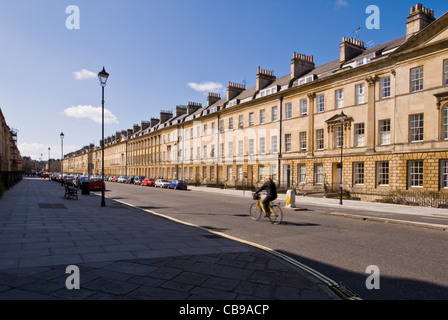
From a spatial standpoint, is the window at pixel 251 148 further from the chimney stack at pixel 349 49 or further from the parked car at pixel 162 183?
the chimney stack at pixel 349 49

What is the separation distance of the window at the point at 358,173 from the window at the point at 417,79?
24.8ft

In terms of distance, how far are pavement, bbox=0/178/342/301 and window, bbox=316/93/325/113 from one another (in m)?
26.0

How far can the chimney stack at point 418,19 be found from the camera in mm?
24781

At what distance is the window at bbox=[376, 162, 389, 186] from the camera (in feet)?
85.4

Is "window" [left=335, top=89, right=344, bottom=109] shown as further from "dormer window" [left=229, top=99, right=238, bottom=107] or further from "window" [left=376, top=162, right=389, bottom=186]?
"dormer window" [left=229, top=99, right=238, bottom=107]

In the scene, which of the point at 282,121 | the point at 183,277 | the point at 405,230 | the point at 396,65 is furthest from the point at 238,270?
the point at 282,121

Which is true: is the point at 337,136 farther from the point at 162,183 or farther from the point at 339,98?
the point at 162,183

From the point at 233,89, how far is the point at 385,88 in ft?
88.0

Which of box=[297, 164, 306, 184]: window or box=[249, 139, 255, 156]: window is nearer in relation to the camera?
box=[297, 164, 306, 184]: window

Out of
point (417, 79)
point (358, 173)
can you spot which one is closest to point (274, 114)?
point (358, 173)

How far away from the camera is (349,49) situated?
3195cm

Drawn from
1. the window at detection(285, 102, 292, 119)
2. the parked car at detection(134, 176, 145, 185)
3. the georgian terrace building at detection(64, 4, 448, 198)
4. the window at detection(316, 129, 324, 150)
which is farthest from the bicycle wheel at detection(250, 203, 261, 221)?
the parked car at detection(134, 176, 145, 185)
